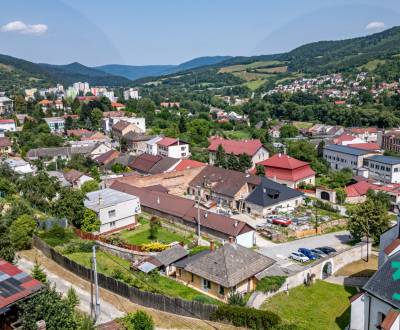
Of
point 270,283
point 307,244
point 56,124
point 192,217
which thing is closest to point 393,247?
point 270,283

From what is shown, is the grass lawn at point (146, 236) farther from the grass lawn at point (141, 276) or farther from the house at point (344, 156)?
the house at point (344, 156)

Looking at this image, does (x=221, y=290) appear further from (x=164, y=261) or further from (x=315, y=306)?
(x=315, y=306)

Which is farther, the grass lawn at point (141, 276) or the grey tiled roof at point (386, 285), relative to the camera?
the grass lawn at point (141, 276)

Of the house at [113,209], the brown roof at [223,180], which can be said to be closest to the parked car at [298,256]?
the brown roof at [223,180]

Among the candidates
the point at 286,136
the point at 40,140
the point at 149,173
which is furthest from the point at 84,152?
the point at 286,136

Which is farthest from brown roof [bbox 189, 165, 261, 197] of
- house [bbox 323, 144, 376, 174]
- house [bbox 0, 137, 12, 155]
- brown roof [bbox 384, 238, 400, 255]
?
house [bbox 0, 137, 12, 155]
